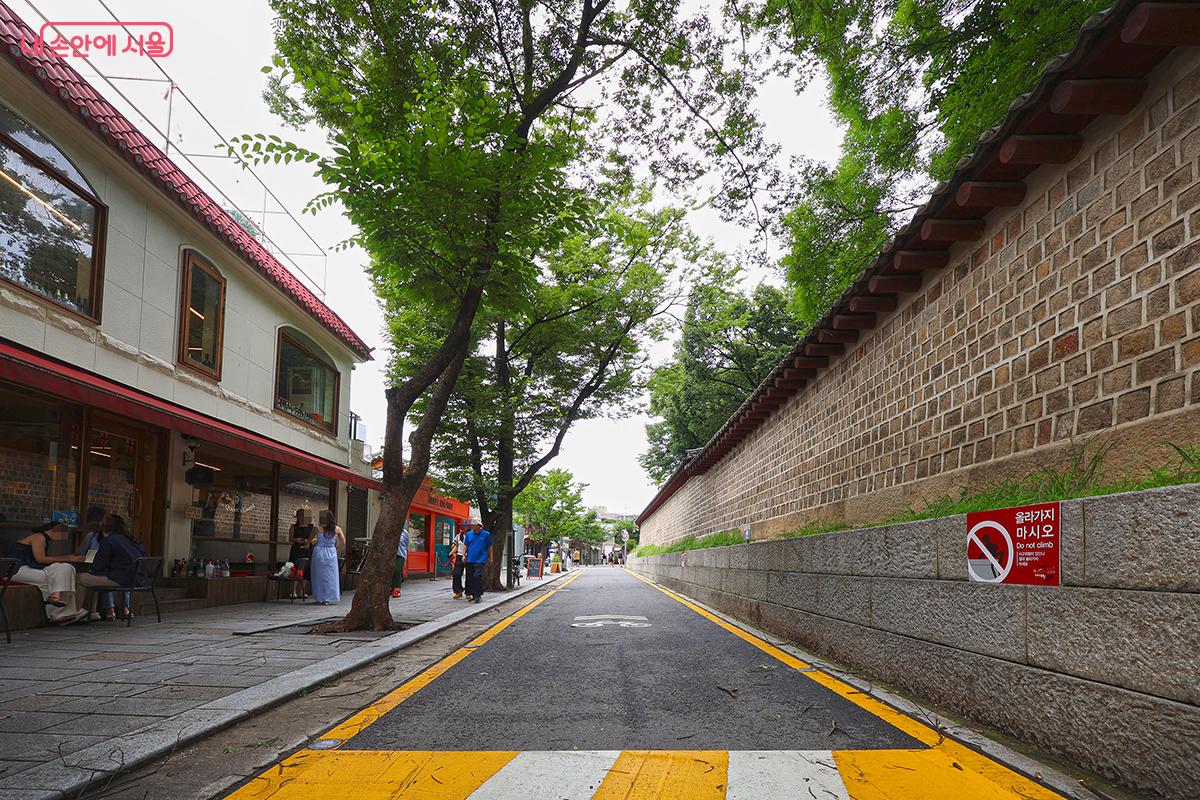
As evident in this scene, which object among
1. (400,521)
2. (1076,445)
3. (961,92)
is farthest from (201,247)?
(1076,445)

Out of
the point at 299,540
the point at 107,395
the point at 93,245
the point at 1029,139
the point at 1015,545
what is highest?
Answer: the point at 93,245

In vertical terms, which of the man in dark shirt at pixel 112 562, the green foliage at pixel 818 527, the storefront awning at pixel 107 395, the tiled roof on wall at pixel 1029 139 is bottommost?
the man in dark shirt at pixel 112 562

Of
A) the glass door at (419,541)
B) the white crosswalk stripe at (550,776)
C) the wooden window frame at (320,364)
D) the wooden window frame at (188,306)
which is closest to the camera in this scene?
the white crosswalk stripe at (550,776)

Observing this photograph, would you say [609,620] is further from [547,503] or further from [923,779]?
[547,503]

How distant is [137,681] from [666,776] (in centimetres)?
430

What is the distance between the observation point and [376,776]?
359 cm

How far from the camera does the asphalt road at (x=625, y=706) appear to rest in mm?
4230

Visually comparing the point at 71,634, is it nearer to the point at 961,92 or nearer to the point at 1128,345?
the point at 1128,345

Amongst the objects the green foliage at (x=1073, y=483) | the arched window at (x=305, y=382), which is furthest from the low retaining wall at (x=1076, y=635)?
the arched window at (x=305, y=382)

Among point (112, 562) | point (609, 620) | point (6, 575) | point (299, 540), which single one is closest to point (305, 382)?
point (299, 540)

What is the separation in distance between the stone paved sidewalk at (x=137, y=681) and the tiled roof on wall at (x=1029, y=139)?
574cm

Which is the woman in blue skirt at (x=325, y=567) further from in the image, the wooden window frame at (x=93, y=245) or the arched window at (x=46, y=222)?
the arched window at (x=46, y=222)

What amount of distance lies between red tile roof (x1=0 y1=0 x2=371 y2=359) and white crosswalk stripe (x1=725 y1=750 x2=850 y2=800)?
9.72m

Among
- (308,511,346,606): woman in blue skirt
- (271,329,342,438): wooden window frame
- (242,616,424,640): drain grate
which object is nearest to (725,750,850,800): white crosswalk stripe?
(242,616,424,640): drain grate
